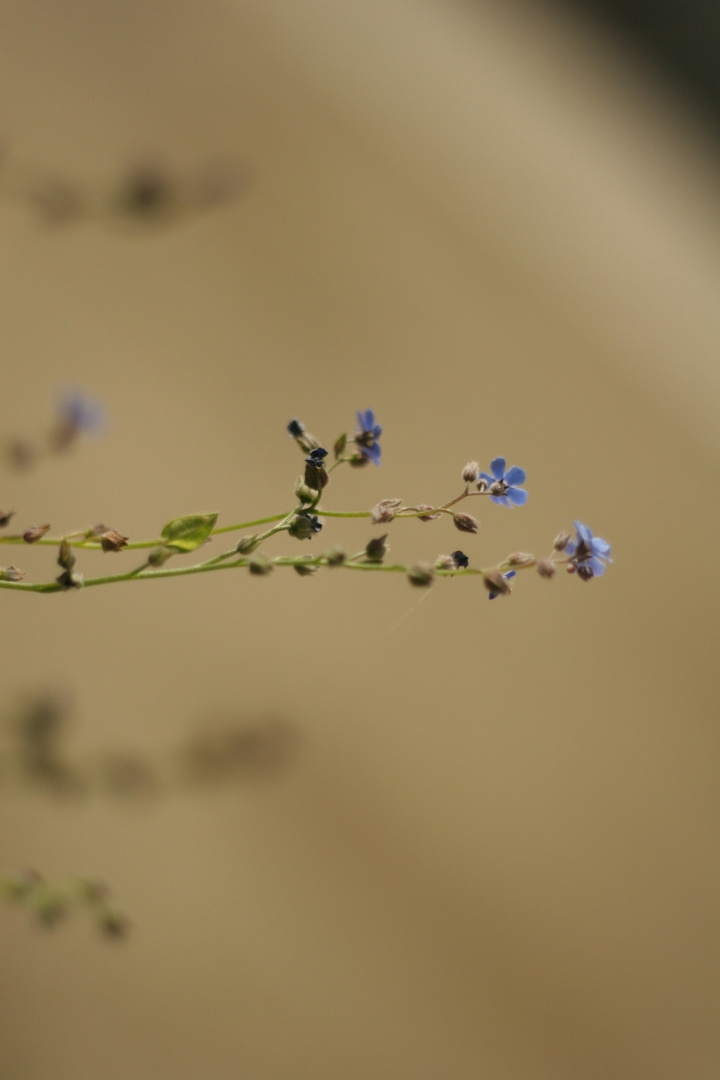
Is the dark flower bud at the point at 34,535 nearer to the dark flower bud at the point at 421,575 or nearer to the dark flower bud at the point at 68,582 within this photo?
the dark flower bud at the point at 68,582

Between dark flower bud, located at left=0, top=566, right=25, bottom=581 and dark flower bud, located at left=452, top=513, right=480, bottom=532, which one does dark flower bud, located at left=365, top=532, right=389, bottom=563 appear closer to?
dark flower bud, located at left=452, top=513, right=480, bottom=532

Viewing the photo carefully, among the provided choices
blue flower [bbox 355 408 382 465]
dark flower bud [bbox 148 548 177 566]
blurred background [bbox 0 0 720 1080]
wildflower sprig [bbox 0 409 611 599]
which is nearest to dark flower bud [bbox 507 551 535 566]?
wildflower sprig [bbox 0 409 611 599]

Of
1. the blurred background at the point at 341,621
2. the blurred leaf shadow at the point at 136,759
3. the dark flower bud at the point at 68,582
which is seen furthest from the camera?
the blurred background at the point at 341,621

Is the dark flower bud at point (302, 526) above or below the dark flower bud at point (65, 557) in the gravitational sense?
below

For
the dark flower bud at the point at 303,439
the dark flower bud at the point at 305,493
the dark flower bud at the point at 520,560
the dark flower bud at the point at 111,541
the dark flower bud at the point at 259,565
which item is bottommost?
the dark flower bud at the point at 520,560

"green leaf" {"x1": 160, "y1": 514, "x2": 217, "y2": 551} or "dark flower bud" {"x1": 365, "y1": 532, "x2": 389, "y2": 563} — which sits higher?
"green leaf" {"x1": 160, "y1": 514, "x2": 217, "y2": 551}

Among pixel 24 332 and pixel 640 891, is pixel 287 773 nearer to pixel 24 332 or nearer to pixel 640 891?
pixel 640 891

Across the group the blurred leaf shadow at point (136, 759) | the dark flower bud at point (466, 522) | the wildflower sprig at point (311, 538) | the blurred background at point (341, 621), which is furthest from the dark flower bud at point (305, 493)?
A: the blurred background at point (341, 621)
